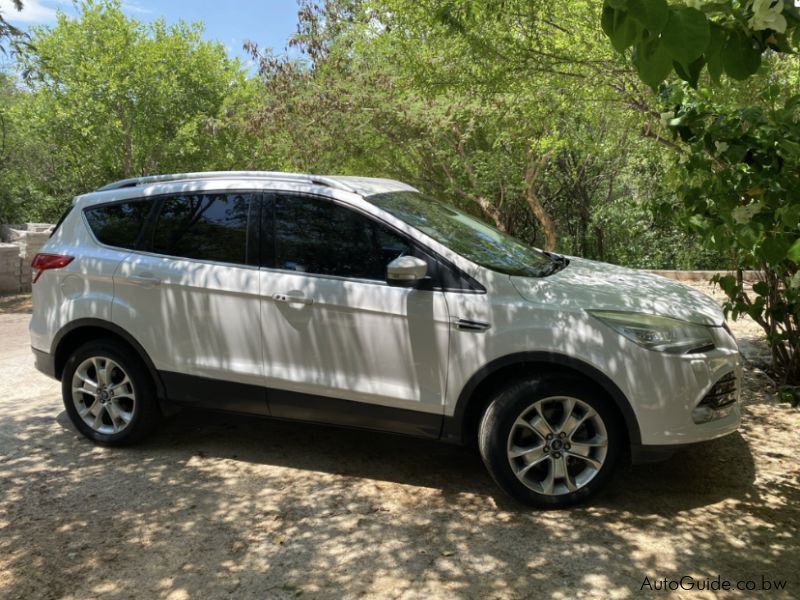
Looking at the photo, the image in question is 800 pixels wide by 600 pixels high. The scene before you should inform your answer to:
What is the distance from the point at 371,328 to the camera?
4121mm

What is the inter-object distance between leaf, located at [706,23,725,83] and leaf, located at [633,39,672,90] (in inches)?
11.6

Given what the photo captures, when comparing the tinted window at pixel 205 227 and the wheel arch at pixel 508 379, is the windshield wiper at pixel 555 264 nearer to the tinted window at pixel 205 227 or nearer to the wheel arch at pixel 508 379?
the wheel arch at pixel 508 379

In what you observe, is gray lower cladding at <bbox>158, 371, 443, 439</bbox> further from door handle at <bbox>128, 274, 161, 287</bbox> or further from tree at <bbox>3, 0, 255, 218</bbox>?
tree at <bbox>3, 0, 255, 218</bbox>

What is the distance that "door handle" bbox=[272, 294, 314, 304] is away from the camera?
4.24m

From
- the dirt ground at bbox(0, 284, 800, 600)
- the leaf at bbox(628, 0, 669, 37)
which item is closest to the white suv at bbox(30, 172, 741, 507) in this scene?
the dirt ground at bbox(0, 284, 800, 600)

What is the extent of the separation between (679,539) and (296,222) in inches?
108

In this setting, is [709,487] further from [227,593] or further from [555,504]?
[227,593]

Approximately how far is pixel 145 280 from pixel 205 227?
0.51 m

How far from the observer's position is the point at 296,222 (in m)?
4.45

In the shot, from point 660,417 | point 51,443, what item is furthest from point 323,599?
point 51,443

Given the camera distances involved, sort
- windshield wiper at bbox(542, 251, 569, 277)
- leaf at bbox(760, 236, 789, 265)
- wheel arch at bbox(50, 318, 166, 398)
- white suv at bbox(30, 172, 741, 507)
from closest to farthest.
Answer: leaf at bbox(760, 236, 789, 265), white suv at bbox(30, 172, 741, 507), windshield wiper at bbox(542, 251, 569, 277), wheel arch at bbox(50, 318, 166, 398)

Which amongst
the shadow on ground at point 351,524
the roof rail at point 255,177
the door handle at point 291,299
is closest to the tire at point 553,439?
the shadow on ground at point 351,524

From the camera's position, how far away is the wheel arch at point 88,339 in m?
4.72

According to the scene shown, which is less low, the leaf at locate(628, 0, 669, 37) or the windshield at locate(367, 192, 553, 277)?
the leaf at locate(628, 0, 669, 37)
